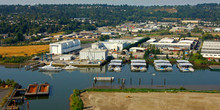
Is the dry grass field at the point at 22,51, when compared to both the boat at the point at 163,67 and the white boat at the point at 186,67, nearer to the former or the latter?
the boat at the point at 163,67

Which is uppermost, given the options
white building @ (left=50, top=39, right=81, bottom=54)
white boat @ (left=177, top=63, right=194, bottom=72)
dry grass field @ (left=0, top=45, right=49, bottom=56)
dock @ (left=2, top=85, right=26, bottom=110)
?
white building @ (left=50, top=39, right=81, bottom=54)

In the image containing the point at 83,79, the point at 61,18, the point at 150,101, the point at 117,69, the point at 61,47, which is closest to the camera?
the point at 150,101

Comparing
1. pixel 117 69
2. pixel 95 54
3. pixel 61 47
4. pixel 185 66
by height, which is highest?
pixel 61 47

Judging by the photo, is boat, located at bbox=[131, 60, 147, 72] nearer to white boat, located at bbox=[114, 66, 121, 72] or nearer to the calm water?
the calm water

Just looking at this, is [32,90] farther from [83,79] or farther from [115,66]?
[115,66]

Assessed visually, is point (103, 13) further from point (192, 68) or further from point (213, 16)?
point (192, 68)

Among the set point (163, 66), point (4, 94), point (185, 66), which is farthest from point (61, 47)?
point (4, 94)

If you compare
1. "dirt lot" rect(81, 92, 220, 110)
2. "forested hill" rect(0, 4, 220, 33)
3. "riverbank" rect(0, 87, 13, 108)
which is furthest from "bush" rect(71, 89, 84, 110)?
"forested hill" rect(0, 4, 220, 33)
